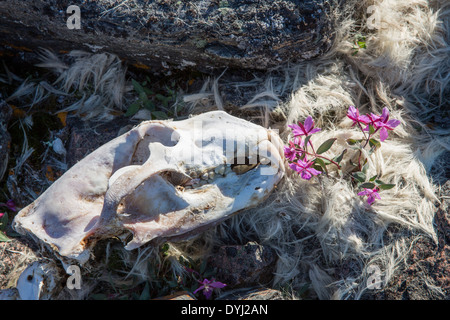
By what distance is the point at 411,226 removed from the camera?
2.39 meters

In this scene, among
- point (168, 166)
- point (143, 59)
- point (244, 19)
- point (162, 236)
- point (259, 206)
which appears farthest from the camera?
point (143, 59)

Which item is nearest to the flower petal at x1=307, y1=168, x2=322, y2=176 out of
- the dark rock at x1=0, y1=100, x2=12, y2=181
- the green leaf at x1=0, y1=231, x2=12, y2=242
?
the green leaf at x1=0, y1=231, x2=12, y2=242

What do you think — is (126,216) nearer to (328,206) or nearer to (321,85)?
(328,206)

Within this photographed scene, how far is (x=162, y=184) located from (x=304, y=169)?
35.1 inches

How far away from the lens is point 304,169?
238cm

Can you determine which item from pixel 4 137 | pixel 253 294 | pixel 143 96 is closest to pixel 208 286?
pixel 253 294

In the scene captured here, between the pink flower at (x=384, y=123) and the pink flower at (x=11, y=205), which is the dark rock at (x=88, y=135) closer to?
the pink flower at (x=11, y=205)

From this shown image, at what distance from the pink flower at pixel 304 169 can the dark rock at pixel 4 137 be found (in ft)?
6.81

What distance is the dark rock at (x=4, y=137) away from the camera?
2.75 meters

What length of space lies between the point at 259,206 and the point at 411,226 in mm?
981

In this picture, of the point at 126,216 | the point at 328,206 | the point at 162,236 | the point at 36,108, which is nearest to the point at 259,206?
the point at 328,206

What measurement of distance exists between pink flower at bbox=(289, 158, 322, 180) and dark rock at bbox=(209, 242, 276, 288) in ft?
1.87

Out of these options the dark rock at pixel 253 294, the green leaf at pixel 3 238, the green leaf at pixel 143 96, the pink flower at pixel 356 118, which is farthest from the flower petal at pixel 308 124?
the green leaf at pixel 3 238

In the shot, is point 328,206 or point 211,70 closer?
point 328,206
